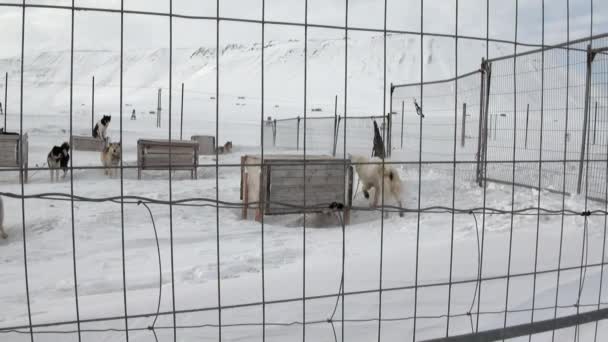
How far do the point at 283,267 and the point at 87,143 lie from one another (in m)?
11.0

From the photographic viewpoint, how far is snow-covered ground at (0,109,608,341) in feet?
9.12

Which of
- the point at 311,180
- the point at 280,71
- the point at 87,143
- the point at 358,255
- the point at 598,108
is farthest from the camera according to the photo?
the point at 280,71

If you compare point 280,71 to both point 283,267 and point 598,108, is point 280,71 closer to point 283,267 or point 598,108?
point 598,108

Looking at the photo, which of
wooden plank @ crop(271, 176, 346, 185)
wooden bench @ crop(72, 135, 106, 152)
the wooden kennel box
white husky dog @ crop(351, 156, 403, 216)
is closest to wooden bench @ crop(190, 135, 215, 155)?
wooden bench @ crop(72, 135, 106, 152)

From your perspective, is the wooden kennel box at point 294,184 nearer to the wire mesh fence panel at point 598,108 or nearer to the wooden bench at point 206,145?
the wire mesh fence panel at point 598,108

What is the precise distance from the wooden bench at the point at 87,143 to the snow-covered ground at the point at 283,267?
16.2 feet

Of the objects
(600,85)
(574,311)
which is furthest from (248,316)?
(600,85)

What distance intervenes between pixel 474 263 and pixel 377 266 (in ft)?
2.43

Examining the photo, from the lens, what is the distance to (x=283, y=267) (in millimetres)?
4418

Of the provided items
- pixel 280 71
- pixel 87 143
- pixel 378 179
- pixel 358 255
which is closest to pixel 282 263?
pixel 358 255

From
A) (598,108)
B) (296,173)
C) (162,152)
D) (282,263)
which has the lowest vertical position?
(282,263)

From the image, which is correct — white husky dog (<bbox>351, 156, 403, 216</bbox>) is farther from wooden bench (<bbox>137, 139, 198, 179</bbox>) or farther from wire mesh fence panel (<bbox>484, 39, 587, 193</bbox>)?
wooden bench (<bbox>137, 139, 198, 179</bbox>)

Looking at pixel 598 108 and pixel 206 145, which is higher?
pixel 598 108

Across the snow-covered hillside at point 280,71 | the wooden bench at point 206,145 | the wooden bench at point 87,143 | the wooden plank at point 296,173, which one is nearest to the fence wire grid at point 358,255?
the wooden plank at point 296,173
